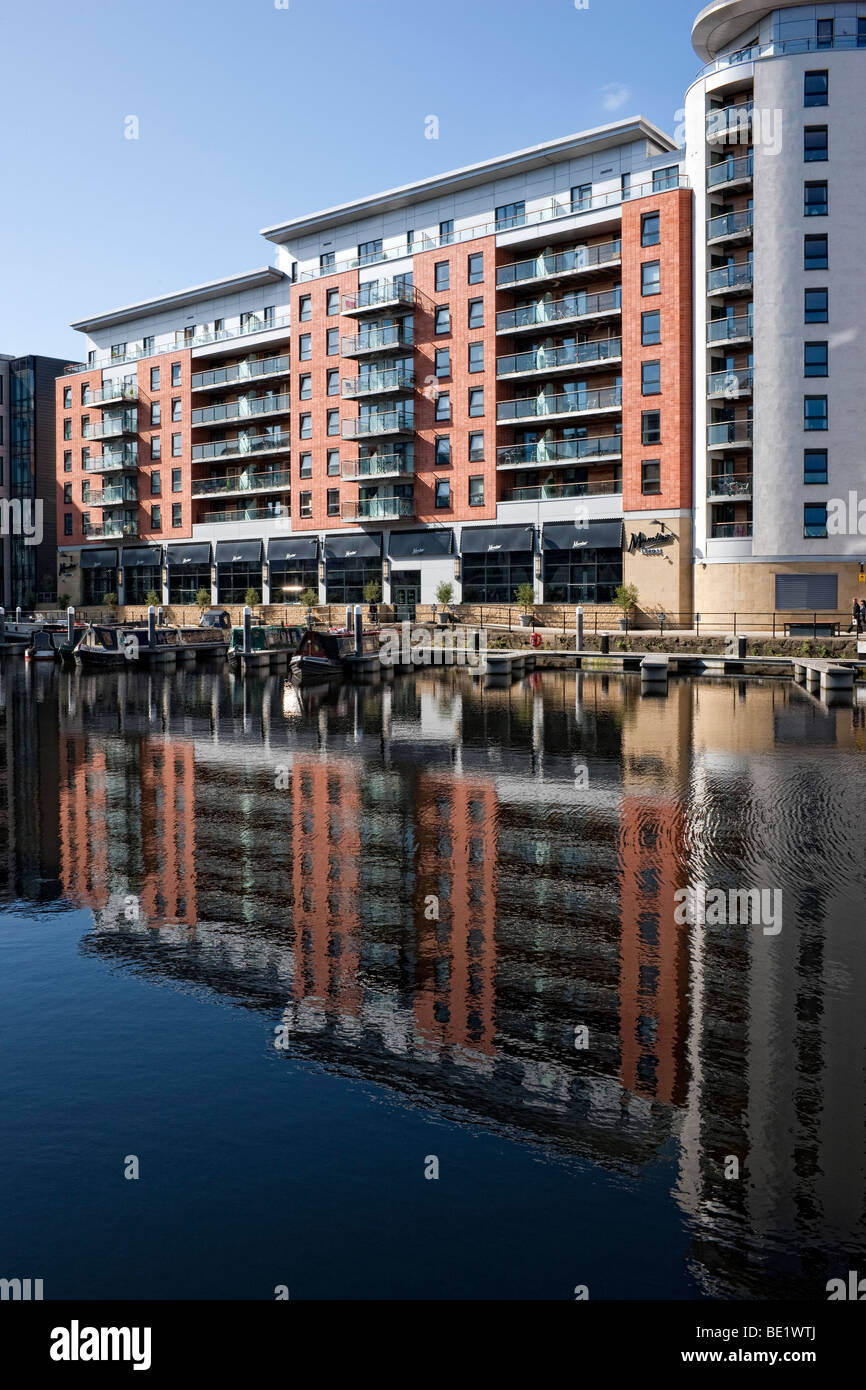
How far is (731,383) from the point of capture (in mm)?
50000

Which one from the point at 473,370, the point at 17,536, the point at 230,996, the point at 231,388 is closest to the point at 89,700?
the point at 230,996

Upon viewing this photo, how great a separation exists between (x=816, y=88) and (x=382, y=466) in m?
28.4

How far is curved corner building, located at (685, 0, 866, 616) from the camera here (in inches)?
1859

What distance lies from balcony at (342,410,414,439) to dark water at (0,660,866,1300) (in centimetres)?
4811

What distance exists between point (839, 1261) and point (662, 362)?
5142cm

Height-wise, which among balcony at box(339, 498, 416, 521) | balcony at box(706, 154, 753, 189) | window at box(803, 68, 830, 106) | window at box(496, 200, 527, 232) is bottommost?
balcony at box(339, 498, 416, 521)

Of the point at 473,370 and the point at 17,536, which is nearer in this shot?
the point at 473,370

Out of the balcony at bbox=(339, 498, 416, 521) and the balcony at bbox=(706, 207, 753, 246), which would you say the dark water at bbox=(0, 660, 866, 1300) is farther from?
the balcony at bbox=(339, 498, 416, 521)

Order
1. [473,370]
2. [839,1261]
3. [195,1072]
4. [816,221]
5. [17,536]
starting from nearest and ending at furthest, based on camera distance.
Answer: [839,1261] → [195,1072] → [816,221] → [473,370] → [17,536]

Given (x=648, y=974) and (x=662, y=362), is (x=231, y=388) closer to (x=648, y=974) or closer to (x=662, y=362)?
(x=662, y=362)

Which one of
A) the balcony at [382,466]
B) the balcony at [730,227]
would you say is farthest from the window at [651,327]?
the balcony at [382,466]

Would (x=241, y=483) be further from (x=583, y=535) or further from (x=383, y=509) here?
(x=583, y=535)

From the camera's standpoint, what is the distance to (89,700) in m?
33.8

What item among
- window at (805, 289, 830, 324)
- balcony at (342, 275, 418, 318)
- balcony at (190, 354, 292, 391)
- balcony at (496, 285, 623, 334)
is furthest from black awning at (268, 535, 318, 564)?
window at (805, 289, 830, 324)
